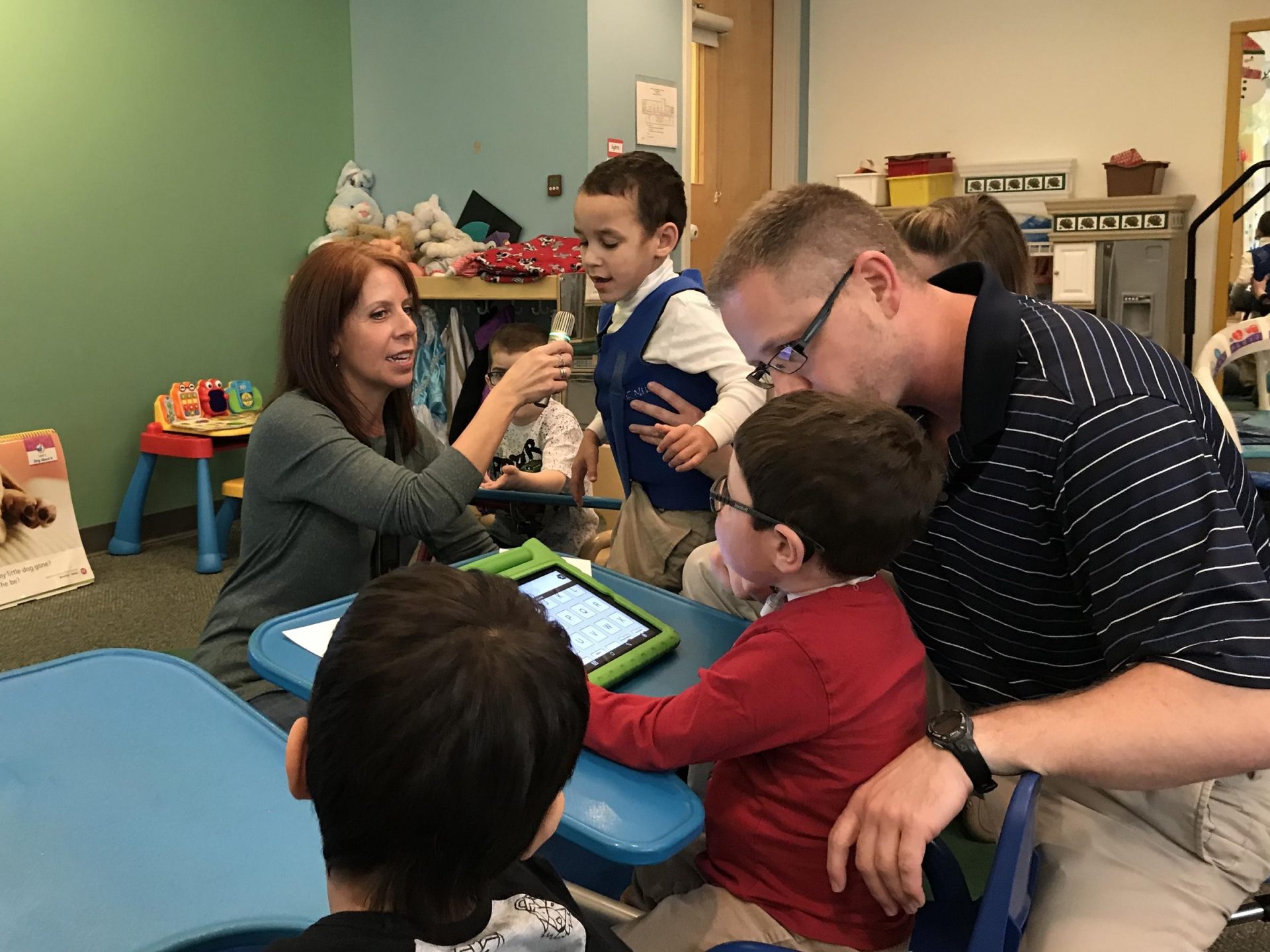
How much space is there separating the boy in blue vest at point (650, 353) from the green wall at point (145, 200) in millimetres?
2786

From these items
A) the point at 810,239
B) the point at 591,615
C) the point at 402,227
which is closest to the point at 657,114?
the point at 402,227

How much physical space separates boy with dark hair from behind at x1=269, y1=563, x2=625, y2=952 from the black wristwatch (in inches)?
18.0

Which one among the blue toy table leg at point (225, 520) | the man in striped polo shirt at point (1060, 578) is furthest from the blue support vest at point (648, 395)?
the blue toy table leg at point (225, 520)

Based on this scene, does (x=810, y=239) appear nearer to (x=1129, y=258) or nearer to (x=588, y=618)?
(x=588, y=618)

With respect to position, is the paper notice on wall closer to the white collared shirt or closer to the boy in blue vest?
the boy in blue vest

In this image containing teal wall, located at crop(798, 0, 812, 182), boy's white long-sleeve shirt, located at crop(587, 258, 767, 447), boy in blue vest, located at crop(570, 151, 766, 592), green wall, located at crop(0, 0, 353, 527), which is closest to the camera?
boy's white long-sleeve shirt, located at crop(587, 258, 767, 447)

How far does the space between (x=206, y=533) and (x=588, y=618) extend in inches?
127

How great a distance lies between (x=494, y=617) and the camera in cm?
68

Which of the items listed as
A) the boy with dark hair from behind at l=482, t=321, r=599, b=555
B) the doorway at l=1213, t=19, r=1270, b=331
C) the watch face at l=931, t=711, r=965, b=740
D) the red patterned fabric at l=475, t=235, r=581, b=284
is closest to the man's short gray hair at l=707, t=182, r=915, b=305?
the watch face at l=931, t=711, r=965, b=740

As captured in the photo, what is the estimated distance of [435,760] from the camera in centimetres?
64

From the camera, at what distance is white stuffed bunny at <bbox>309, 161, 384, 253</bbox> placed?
501 centimetres

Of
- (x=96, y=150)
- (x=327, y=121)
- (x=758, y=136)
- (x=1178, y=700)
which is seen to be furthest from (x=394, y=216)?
(x=1178, y=700)

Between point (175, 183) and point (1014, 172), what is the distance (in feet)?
Answer: 14.3

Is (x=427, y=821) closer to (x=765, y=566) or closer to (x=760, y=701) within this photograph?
(x=760, y=701)
